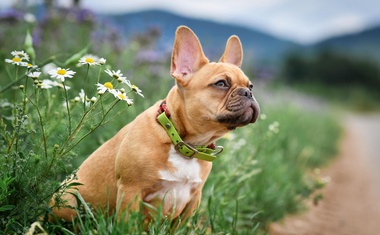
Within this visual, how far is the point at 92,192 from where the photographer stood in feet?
10.2

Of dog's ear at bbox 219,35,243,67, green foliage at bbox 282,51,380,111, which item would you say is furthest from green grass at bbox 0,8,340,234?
green foliage at bbox 282,51,380,111

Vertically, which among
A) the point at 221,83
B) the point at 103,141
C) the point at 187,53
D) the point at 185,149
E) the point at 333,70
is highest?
the point at 187,53

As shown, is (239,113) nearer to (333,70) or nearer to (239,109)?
(239,109)

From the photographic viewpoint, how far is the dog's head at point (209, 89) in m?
2.89

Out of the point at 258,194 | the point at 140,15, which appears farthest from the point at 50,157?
the point at 140,15

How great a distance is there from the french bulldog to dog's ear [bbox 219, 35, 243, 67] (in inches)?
12.2

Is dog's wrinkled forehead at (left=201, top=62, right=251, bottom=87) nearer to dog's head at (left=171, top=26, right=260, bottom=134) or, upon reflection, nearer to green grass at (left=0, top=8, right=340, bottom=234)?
dog's head at (left=171, top=26, right=260, bottom=134)

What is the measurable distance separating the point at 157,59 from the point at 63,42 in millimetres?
1360

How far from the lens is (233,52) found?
137 inches

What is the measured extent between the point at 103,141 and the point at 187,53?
4.73ft

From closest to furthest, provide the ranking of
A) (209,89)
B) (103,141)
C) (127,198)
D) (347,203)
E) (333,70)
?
(127,198) → (209,89) → (103,141) → (347,203) → (333,70)

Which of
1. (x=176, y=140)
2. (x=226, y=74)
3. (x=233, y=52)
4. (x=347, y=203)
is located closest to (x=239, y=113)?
(x=226, y=74)

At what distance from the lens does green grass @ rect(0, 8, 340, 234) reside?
266 cm

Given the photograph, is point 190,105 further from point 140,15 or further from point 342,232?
point 140,15
